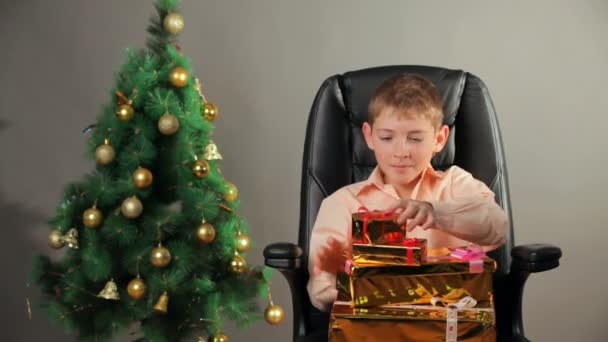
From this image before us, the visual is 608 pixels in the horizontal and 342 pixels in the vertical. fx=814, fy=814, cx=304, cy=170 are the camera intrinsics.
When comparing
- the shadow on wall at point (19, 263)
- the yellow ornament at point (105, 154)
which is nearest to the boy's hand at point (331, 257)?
the yellow ornament at point (105, 154)

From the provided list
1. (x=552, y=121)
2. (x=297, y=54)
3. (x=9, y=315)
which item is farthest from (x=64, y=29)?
(x=552, y=121)

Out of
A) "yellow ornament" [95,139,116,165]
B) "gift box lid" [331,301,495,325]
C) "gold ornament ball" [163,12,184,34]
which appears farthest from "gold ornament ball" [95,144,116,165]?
"gift box lid" [331,301,495,325]

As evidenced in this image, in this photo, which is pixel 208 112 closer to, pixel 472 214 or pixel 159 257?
pixel 159 257

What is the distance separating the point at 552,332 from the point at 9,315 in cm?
180

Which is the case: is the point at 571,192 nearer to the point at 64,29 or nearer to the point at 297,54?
the point at 297,54

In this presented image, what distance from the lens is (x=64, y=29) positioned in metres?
2.71

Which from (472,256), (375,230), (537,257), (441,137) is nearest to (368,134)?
(441,137)

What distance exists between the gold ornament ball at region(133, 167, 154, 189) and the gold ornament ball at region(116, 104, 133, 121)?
0.44 feet

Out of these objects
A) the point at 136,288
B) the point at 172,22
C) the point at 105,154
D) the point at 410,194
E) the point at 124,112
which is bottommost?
the point at 136,288

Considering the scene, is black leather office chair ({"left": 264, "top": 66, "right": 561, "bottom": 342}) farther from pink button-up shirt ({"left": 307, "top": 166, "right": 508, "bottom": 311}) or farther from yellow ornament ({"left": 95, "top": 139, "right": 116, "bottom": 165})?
yellow ornament ({"left": 95, "top": 139, "right": 116, "bottom": 165})

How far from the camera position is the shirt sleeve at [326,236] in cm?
202

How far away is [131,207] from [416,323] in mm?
764

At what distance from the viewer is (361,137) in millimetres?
2137

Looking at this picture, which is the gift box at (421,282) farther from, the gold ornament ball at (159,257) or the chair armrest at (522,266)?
the gold ornament ball at (159,257)
